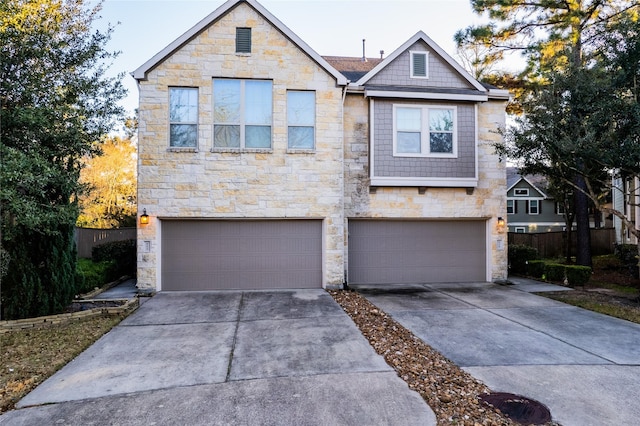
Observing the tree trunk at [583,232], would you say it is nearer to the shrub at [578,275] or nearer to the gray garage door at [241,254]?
the shrub at [578,275]

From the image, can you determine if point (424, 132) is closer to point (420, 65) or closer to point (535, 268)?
point (420, 65)

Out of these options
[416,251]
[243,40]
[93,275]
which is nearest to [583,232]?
[416,251]

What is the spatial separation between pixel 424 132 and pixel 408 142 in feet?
1.72

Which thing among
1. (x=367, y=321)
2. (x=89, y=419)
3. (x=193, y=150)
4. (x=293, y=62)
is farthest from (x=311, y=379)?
(x=293, y=62)

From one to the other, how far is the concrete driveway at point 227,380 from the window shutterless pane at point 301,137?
4.75 metres

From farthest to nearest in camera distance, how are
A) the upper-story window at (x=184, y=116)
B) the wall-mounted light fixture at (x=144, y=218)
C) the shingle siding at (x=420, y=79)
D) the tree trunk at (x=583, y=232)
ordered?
1. the tree trunk at (x=583, y=232)
2. the shingle siding at (x=420, y=79)
3. the upper-story window at (x=184, y=116)
4. the wall-mounted light fixture at (x=144, y=218)

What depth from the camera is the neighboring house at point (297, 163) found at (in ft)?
31.2

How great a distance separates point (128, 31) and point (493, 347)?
1002 cm

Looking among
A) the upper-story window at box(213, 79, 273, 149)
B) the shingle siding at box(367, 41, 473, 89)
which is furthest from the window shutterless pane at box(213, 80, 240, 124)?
the shingle siding at box(367, 41, 473, 89)

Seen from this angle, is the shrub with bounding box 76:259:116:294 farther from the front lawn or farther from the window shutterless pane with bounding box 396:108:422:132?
the window shutterless pane with bounding box 396:108:422:132

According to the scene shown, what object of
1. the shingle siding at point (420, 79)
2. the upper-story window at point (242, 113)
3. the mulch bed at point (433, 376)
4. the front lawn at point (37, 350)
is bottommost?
the front lawn at point (37, 350)

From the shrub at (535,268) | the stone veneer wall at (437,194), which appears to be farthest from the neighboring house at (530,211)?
the stone veneer wall at (437,194)

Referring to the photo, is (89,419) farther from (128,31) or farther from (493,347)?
(128,31)

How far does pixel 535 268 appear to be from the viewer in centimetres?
1214
